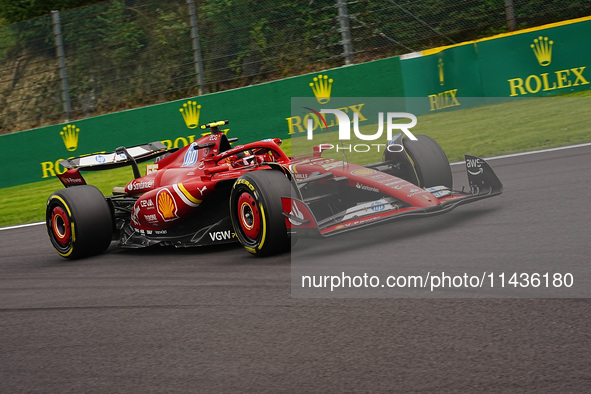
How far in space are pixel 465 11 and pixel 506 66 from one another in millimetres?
1704

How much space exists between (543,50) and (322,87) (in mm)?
3367

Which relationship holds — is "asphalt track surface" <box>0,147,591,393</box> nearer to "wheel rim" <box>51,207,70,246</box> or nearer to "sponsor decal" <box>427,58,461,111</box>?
"wheel rim" <box>51,207,70,246</box>

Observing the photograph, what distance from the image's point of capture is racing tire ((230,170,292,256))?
18.5 ft

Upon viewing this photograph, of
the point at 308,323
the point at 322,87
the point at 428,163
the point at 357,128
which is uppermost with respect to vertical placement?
the point at 322,87

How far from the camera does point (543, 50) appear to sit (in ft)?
37.5

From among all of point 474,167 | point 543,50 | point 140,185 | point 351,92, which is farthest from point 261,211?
point 543,50

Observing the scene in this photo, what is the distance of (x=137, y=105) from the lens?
1419cm

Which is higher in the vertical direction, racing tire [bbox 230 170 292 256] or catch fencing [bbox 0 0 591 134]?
catch fencing [bbox 0 0 591 134]

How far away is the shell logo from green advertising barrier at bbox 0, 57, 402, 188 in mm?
5524

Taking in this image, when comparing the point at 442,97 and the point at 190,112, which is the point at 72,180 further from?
the point at 442,97

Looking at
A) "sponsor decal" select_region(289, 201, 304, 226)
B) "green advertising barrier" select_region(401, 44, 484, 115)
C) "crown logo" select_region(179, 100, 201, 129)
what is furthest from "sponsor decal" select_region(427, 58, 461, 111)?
"sponsor decal" select_region(289, 201, 304, 226)

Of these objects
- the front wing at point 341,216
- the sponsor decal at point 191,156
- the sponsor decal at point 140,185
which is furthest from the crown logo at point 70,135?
the front wing at point 341,216

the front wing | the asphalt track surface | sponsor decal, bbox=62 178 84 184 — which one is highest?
sponsor decal, bbox=62 178 84 184

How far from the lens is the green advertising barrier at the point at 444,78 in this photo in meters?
11.9
